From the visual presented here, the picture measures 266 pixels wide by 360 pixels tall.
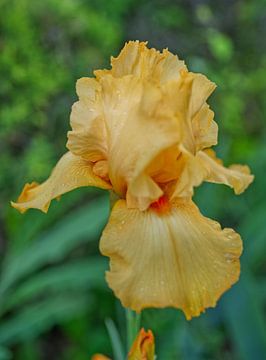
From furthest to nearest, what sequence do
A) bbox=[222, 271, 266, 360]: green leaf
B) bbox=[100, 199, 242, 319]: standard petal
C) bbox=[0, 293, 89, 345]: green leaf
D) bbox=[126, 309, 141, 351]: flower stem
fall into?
bbox=[0, 293, 89, 345]: green leaf
bbox=[222, 271, 266, 360]: green leaf
bbox=[126, 309, 141, 351]: flower stem
bbox=[100, 199, 242, 319]: standard petal

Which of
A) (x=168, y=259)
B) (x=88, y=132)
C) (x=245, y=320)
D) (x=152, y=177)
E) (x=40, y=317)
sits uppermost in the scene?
(x=88, y=132)

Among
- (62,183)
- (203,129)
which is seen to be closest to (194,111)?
(203,129)

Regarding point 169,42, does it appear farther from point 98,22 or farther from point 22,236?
point 22,236

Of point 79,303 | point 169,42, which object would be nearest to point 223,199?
point 79,303

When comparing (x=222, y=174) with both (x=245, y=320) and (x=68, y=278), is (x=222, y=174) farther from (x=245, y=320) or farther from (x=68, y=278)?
(x=68, y=278)

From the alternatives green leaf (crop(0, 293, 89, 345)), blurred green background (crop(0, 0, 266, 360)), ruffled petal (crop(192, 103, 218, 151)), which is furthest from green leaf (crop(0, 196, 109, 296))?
ruffled petal (crop(192, 103, 218, 151))

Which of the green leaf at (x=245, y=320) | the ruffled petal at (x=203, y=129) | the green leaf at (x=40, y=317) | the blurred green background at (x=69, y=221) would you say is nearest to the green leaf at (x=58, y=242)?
the blurred green background at (x=69, y=221)

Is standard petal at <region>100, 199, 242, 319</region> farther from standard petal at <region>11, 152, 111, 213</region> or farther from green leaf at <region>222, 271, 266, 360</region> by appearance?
green leaf at <region>222, 271, 266, 360</region>
